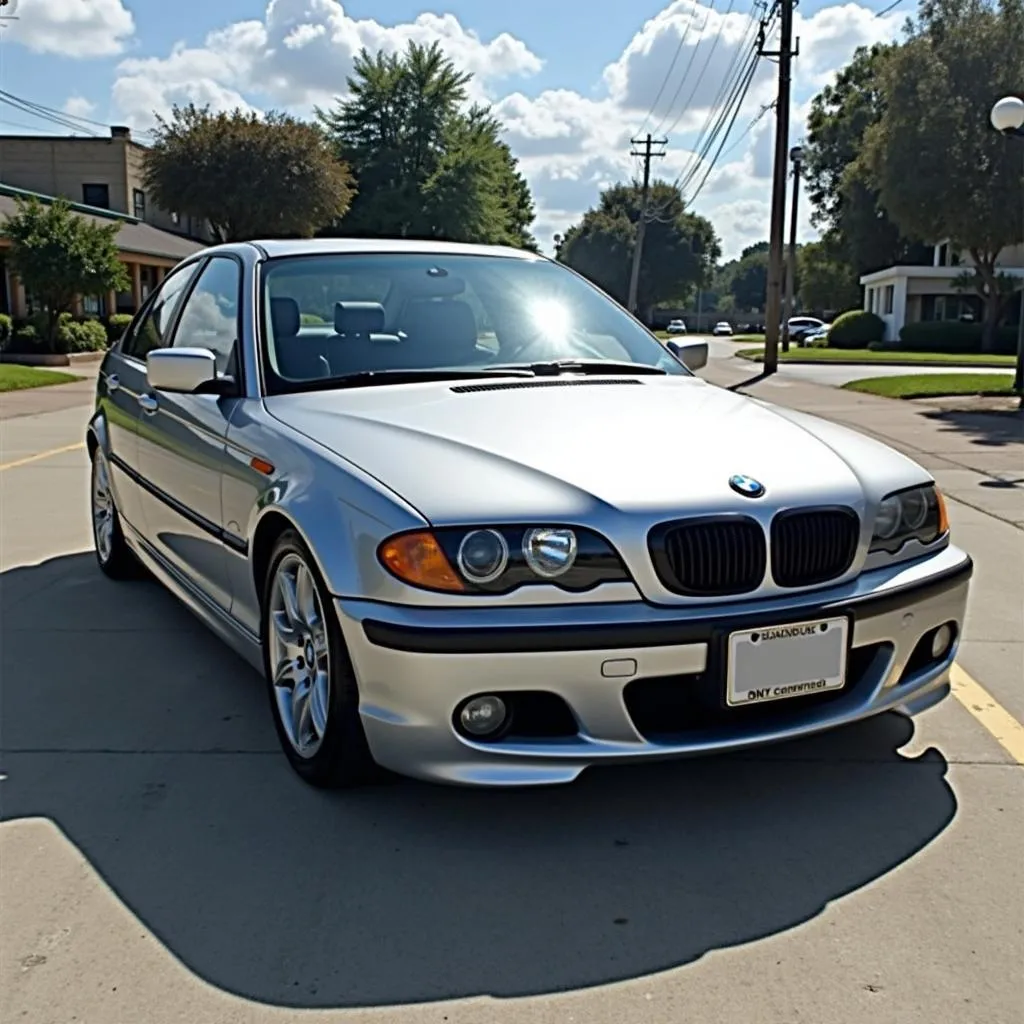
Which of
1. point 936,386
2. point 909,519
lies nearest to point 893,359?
point 936,386

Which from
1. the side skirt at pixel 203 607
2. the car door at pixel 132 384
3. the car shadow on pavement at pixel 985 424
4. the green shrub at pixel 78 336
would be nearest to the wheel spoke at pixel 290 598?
the side skirt at pixel 203 607

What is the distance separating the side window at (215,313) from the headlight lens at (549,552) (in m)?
1.78

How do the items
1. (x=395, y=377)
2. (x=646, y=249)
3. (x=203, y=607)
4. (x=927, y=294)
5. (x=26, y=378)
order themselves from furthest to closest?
(x=646, y=249) → (x=927, y=294) → (x=26, y=378) → (x=203, y=607) → (x=395, y=377)

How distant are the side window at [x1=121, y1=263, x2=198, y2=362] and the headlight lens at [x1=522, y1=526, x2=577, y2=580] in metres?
2.87

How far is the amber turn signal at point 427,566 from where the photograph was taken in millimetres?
2824

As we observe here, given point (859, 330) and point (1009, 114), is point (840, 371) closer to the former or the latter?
point (1009, 114)

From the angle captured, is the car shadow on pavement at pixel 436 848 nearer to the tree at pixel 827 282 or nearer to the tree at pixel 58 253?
the tree at pixel 58 253

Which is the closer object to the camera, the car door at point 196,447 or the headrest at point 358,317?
the car door at point 196,447

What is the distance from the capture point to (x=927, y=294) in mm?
48156

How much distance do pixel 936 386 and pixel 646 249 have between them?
8137 cm

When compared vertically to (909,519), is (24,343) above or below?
below

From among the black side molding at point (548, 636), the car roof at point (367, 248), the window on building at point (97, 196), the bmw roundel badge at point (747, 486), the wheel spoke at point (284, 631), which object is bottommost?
the wheel spoke at point (284, 631)

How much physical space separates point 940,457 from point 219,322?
333 inches

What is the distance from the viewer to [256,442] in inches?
143
